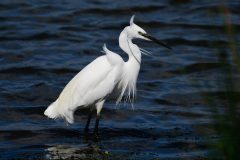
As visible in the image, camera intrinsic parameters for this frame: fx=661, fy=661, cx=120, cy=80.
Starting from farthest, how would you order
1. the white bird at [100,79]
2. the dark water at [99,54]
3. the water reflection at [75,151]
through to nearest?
the white bird at [100,79]
the dark water at [99,54]
the water reflection at [75,151]

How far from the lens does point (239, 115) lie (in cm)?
349

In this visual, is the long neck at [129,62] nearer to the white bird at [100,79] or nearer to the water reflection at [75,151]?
the white bird at [100,79]

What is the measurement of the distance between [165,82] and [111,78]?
336cm

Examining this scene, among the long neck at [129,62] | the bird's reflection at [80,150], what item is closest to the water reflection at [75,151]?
the bird's reflection at [80,150]

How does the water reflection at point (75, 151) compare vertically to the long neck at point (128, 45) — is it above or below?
below

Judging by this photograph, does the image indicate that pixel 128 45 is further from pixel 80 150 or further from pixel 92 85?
pixel 80 150

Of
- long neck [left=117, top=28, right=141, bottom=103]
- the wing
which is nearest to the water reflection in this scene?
the wing

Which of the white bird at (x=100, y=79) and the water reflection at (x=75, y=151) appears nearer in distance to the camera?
the water reflection at (x=75, y=151)

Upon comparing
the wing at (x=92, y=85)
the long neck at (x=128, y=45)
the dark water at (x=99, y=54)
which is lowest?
the dark water at (x=99, y=54)

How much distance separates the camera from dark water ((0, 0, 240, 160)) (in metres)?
7.36

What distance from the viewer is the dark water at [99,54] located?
24.2 ft

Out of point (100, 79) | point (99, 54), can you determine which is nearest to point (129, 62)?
point (100, 79)

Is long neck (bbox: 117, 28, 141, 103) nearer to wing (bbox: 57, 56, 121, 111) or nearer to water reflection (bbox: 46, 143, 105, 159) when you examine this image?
wing (bbox: 57, 56, 121, 111)

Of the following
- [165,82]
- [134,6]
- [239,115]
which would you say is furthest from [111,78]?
[134,6]
